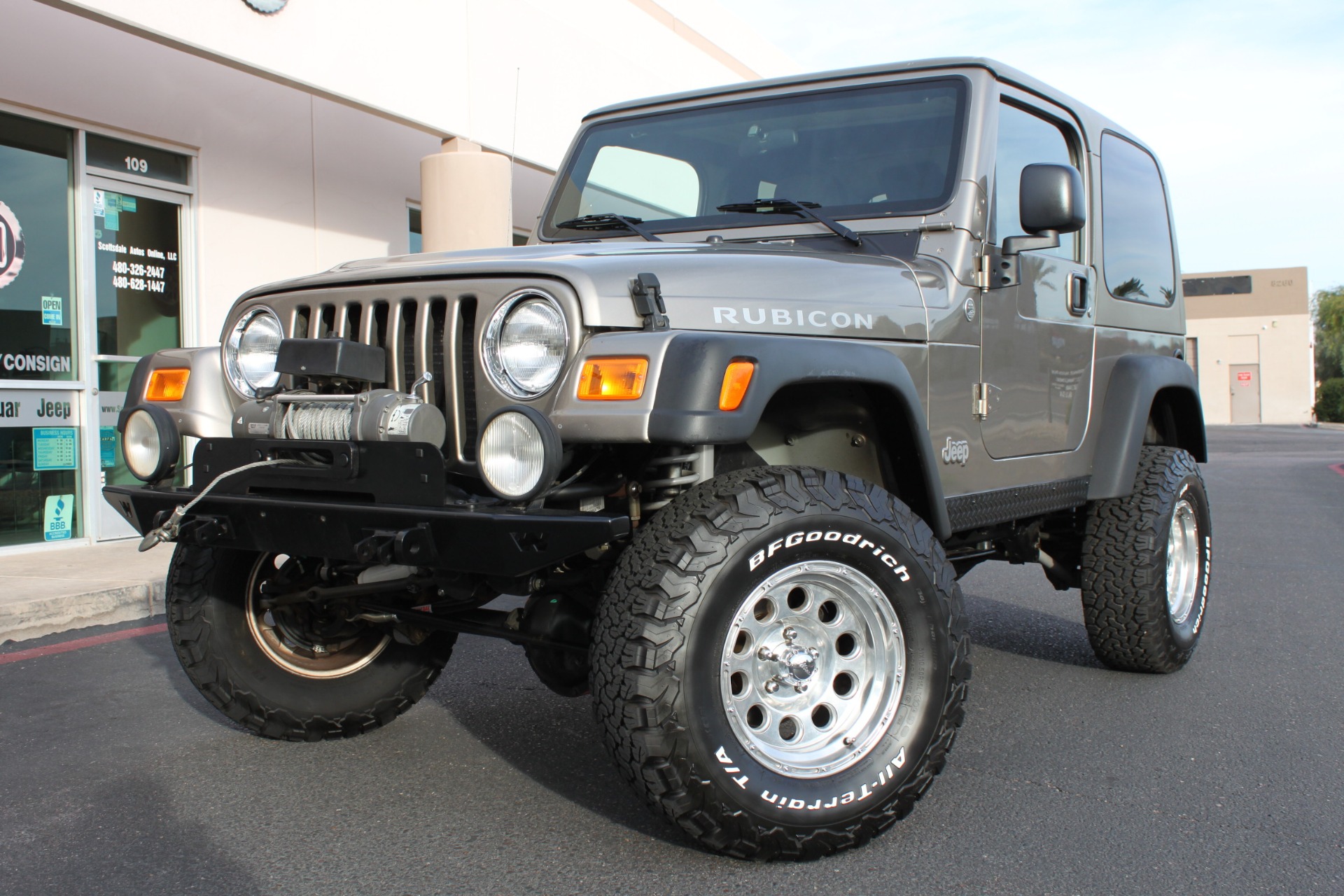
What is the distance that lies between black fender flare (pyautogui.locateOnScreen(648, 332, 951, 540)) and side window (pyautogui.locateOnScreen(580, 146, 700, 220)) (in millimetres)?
1271

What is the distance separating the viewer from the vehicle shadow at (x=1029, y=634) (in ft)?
16.8

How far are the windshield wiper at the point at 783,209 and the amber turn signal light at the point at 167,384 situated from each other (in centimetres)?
178

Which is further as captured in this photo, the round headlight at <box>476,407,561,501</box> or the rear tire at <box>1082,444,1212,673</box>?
the rear tire at <box>1082,444,1212,673</box>

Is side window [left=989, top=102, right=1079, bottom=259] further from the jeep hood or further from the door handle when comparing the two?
the jeep hood

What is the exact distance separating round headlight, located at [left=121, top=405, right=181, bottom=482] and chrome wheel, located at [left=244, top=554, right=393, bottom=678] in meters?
0.55

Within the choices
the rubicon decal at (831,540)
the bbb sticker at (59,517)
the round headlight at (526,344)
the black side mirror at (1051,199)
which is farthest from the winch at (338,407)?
the bbb sticker at (59,517)

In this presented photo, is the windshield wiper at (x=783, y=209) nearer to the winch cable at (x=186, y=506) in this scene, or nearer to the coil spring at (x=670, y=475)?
the coil spring at (x=670, y=475)

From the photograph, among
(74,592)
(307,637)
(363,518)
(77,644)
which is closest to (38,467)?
(74,592)

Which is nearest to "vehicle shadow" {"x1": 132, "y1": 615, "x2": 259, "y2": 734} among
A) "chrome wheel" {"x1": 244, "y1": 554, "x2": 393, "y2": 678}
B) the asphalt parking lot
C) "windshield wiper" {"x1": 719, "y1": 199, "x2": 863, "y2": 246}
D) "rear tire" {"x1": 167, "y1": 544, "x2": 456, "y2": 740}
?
the asphalt parking lot

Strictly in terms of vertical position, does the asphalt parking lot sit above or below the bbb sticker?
below

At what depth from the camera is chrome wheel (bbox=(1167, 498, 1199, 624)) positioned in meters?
4.96

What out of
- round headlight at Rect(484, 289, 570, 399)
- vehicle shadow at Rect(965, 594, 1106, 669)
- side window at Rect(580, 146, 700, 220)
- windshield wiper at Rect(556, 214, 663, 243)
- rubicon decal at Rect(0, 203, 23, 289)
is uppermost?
rubicon decal at Rect(0, 203, 23, 289)

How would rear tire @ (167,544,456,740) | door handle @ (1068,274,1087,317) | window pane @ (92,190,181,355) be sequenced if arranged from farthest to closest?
window pane @ (92,190,181,355) → door handle @ (1068,274,1087,317) → rear tire @ (167,544,456,740)

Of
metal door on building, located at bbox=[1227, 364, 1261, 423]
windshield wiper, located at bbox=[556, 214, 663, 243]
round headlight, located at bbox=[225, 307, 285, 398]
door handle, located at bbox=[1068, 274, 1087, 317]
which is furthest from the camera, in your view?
metal door on building, located at bbox=[1227, 364, 1261, 423]
